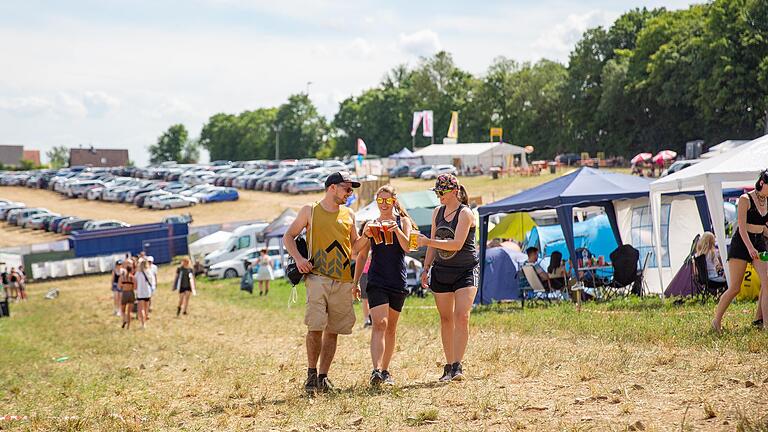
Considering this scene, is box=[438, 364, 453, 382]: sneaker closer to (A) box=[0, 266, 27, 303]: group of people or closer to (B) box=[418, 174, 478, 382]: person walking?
(B) box=[418, 174, 478, 382]: person walking

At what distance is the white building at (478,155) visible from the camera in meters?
70.2

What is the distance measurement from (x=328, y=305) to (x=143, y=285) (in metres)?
11.9

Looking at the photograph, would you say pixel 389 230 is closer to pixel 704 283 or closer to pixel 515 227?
pixel 704 283

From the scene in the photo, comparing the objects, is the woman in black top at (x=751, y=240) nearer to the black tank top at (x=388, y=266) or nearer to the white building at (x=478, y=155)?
the black tank top at (x=388, y=266)

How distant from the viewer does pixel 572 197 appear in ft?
50.3

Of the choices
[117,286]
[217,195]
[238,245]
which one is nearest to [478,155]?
[217,195]

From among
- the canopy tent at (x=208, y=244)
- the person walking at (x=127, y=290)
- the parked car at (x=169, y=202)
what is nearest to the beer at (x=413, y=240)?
the person walking at (x=127, y=290)

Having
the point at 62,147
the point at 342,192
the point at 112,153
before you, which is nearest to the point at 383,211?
the point at 342,192

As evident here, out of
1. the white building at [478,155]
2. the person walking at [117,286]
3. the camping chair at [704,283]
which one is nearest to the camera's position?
the camping chair at [704,283]

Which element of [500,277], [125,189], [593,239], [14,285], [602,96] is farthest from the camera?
[602,96]

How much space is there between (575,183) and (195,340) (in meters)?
7.26

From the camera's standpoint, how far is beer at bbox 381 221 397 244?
7.22m

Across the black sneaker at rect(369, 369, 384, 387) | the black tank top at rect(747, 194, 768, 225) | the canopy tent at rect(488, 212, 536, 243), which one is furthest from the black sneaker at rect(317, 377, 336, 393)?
the canopy tent at rect(488, 212, 536, 243)

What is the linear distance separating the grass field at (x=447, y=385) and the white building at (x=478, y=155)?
55.4 m
